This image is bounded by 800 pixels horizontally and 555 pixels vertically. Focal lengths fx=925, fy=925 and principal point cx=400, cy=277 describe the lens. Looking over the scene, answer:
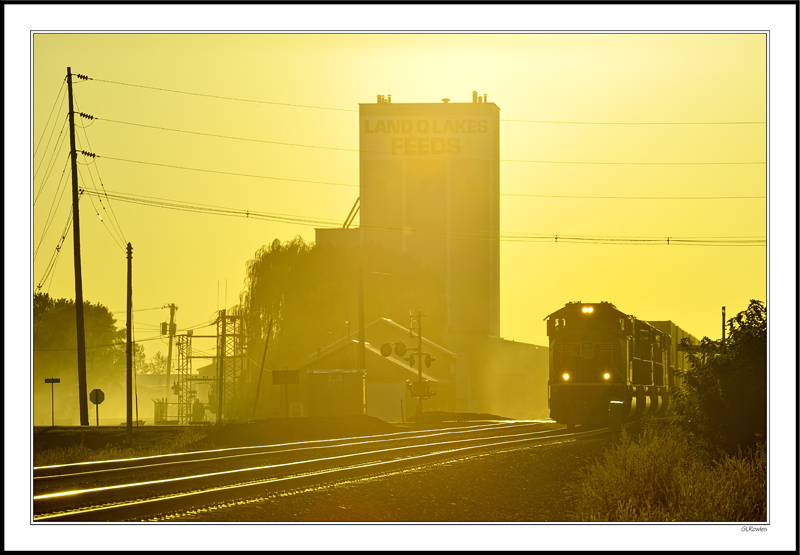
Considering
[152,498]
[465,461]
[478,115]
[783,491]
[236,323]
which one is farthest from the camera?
[478,115]

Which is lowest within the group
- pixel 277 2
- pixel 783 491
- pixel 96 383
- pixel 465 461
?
pixel 96 383

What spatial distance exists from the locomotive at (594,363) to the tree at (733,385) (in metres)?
13.2

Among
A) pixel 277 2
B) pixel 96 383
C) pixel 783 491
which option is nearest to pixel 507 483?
pixel 783 491

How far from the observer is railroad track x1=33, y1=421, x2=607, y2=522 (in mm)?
14469

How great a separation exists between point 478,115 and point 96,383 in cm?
6741

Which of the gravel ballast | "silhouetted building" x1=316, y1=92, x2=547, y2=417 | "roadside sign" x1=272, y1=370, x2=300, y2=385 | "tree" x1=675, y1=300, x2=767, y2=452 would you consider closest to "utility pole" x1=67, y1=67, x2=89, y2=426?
"roadside sign" x1=272, y1=370, x2=300, y2=385

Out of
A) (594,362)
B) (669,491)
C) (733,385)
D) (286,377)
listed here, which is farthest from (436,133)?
(669,491)

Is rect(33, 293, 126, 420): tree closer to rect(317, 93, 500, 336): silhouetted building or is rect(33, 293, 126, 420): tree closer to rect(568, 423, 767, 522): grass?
rect(317, 93, 500, 336): silhouetted building

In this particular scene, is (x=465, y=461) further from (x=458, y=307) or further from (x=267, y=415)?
(x=458, y=307)

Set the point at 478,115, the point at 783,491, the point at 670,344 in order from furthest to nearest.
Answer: the point at 478,115, the point at 670,344, the point at 783,491

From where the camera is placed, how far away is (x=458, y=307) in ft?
310

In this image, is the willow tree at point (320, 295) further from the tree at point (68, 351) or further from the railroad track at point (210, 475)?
the railroad track at point (210, 475)

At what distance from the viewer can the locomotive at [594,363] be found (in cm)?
3494

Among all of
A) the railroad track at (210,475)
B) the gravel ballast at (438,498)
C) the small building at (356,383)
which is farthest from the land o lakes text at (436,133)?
the gravel ballast at (438,498)
